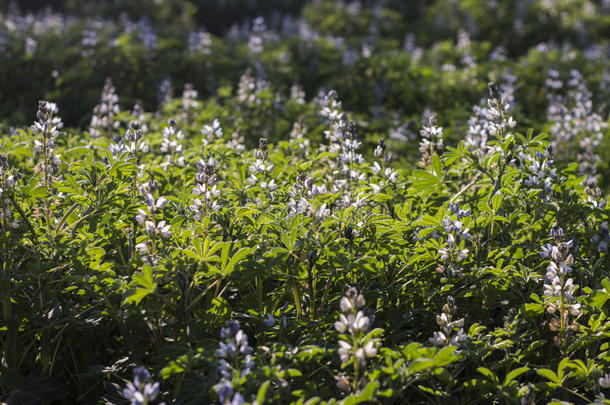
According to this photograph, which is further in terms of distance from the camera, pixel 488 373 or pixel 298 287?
pixel 298 287

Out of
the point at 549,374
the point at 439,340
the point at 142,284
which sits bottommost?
the point at 549,374

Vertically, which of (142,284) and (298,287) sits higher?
(142,284)

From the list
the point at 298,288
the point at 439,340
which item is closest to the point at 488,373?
the point at 439,340

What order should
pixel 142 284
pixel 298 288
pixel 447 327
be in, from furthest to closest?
pixel 298 288 → pixel 447 327 → pixel 142 284

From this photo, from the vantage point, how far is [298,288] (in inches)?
113

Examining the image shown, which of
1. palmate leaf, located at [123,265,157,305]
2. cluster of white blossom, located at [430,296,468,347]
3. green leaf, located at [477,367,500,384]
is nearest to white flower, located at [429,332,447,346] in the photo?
cluster of white blossom, located at [430,296,468,347]

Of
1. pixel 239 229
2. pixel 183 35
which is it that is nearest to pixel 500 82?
pixel 183 35

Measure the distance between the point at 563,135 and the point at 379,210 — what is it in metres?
3.31

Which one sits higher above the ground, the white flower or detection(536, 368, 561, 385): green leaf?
the white flower

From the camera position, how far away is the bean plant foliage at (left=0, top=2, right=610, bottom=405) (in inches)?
95.0

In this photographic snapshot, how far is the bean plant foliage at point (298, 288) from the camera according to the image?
2414 millimetres

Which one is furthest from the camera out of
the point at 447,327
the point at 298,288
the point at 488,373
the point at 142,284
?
the point at 298,288

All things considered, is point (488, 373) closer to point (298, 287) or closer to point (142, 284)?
point (298, 287)

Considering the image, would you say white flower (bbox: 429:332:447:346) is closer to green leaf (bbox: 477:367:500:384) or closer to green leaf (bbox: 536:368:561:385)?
green leaf (bbox: 477:367:500:384)
